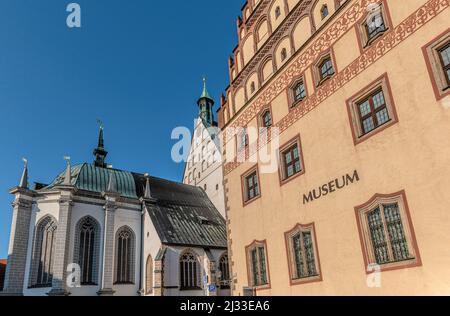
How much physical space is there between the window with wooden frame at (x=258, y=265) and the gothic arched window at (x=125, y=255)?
792 inches

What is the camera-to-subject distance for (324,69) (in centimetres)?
1374

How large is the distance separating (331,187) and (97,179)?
101ft

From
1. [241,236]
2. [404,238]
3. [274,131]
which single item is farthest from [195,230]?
[404,238]

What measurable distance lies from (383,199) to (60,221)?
28497mm

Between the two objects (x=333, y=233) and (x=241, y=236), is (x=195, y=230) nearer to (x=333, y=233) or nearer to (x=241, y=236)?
(x=241, y=236)

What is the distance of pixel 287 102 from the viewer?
15.3m

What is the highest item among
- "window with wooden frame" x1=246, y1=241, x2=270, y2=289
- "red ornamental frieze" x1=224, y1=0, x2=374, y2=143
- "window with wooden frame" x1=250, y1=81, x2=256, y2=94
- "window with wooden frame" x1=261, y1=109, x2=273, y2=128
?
"window with wooden frame" x1=250, y1=81, x2=256, y2=94

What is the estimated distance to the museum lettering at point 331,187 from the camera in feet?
37.6

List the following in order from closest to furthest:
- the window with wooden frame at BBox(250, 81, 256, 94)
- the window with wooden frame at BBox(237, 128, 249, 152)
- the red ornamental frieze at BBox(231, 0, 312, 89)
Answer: the red ornamental frieze at BBox(231, 0, 312, 89) < the window with wooden frame at BBox(237, 128, 249, 152) < the window with wooden frame at BBox(250, 81, 256, 94)

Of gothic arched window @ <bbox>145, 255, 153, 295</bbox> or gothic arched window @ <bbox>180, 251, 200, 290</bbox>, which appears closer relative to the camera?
gothic arched window @ <bbox>180, 251, 200, 290</bbox>

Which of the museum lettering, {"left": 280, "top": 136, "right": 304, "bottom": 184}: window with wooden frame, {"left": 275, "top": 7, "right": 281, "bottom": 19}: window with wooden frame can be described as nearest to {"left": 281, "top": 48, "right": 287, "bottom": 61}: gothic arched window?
{"left": 275, "top": 7, "right": 281, "bottom": 19}: window with wooden frame

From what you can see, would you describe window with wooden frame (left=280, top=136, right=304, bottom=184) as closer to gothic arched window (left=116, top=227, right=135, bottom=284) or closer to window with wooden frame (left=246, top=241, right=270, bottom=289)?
window with wooden frame (left=246, top=241, right=270, bottom=289)

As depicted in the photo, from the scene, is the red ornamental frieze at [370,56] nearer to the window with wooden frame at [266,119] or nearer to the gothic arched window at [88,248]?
the window with wooden frame at [266,119]

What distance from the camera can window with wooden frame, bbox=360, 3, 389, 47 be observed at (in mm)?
11438
